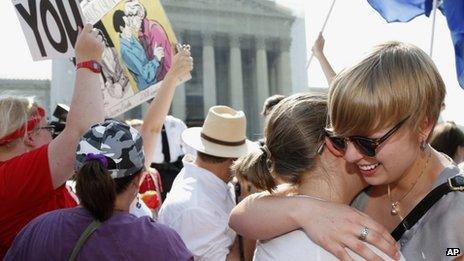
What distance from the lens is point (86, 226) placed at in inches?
63.4

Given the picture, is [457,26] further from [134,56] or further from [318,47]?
[134,56]

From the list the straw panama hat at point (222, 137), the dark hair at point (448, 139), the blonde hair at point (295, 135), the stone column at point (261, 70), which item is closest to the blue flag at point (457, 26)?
the dark hair at point (448, 139)

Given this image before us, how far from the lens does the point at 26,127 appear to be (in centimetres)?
209

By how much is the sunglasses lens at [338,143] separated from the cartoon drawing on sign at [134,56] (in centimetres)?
179

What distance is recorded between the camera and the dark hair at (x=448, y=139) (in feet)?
11.3

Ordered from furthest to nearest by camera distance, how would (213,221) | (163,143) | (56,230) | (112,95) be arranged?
(163,143) → (112,95) → (213,221) → (56,230)

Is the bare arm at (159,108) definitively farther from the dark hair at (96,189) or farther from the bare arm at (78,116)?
the dark hair at (96,189)

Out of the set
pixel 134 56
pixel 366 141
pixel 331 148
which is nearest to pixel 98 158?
pixel 331 148

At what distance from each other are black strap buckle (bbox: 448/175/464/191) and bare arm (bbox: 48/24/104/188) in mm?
1176

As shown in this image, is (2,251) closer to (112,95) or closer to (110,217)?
(110,217)

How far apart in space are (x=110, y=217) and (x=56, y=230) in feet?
0.53

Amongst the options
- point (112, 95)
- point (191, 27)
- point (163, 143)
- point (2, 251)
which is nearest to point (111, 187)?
point (2, 251)

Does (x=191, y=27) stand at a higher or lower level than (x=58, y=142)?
lower

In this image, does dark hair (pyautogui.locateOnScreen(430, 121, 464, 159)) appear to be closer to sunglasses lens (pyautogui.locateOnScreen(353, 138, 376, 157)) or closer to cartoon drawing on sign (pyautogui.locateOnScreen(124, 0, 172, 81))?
cartoon drawing on sign (pyautogui.locateOnScreen(124, 0, 172, 81))
